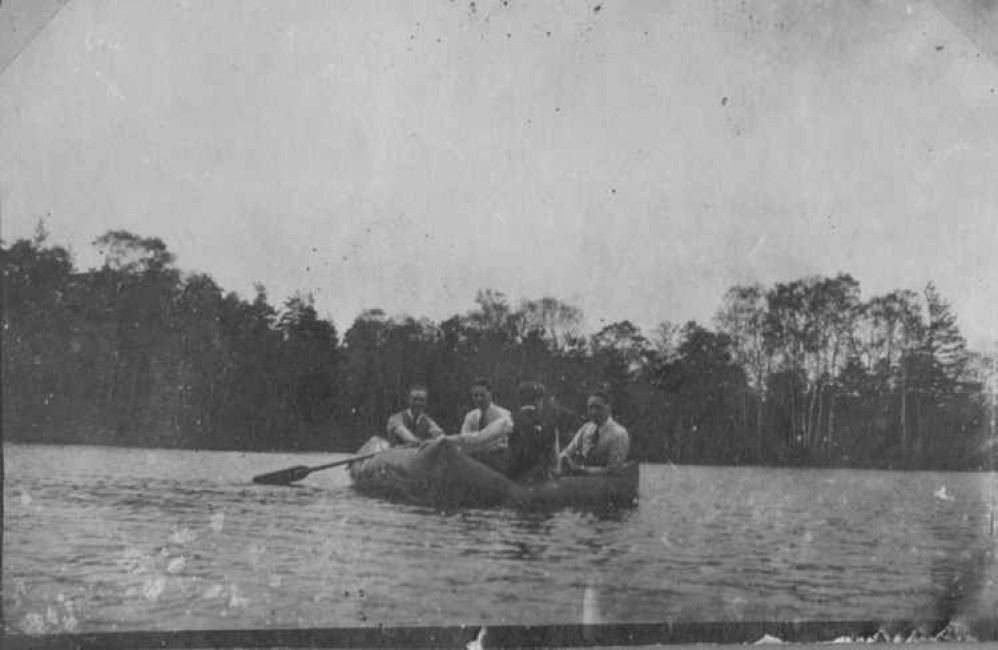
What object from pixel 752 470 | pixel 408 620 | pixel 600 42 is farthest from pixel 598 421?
pixel 600 42

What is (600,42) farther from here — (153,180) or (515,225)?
(153,180)

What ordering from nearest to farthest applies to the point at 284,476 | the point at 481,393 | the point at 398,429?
1. the point at 284,476
2. the point at 398,429
3. the point at 481,393

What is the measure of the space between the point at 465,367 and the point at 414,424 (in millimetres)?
303

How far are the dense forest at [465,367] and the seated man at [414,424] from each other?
0.04 meters

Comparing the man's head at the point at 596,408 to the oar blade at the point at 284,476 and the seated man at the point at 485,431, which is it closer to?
the seated man at the point at 485,431

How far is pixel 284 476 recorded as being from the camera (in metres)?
4.45

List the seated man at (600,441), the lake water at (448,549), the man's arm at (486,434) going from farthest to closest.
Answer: the seated man at (600,441), the man's arm at (486,434), the lake water at (448,549)

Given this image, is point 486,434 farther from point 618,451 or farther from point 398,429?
point 618,451

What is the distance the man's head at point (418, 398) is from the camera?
461 centimetres

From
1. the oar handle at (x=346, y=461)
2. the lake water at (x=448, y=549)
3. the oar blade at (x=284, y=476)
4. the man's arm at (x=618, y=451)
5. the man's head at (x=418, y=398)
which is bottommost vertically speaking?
the lake water at (x=448, y=549)

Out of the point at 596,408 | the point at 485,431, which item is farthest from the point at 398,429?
the point at 596,408

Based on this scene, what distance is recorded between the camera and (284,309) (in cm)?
445

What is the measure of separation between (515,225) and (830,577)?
198 centimetres

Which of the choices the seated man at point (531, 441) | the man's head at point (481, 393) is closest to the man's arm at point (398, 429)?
the man's head at point (481, 393)
